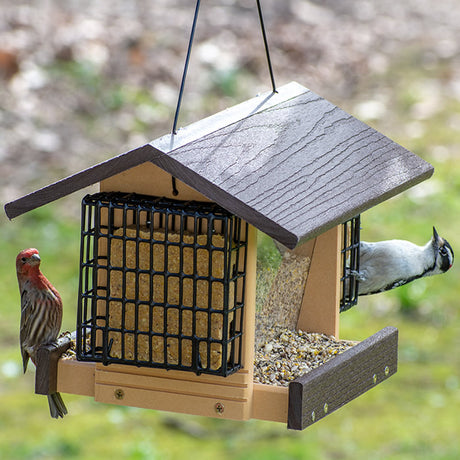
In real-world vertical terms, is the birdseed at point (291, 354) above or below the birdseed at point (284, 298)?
A: below

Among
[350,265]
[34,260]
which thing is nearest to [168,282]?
[34,260]

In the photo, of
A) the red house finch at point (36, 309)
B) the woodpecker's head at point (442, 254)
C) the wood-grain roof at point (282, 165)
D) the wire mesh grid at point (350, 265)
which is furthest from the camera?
the woodpecker's head at point (442, 254)

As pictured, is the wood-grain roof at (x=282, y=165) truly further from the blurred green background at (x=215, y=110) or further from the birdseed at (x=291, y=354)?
the blurred green background at (x=215, y=110)

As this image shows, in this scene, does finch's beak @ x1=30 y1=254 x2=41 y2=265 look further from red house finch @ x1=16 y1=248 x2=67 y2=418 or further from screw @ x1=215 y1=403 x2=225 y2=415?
screw @ x1=215 y1=403 x2=225 y2=415

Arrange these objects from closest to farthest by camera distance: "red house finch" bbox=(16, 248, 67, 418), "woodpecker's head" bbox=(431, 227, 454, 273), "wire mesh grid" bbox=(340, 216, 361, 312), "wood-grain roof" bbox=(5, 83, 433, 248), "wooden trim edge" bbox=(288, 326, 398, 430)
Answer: "wood-grain roof" bbox=(5, 83, 433, 248) → "wooden trim edge" bbox=(288, 326, 398, 430) → "red house finch" bbox=(16, 248, 67, 418) → "wire mesh grid" bbox=(340, 216, 361, 312) → "woodpecker's head" bbox=(431, 227, 454, 273)

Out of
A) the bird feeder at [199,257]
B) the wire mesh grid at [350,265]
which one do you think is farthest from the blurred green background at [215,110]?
the bird feeder at [199,257]

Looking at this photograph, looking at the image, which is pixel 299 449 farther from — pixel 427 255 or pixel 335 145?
pixel 335 145

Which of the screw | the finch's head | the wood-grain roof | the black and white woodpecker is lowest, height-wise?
the black and white woodpecker

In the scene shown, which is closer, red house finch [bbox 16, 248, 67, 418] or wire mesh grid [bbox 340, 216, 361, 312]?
red house finch [bbox 16, 248, 67, 418]

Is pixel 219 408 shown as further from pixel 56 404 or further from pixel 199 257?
pixel 56 404

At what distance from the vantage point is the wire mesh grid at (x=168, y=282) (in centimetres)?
312

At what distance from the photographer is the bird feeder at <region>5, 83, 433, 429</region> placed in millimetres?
3033

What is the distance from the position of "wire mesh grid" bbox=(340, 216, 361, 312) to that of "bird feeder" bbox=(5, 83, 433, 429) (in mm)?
585

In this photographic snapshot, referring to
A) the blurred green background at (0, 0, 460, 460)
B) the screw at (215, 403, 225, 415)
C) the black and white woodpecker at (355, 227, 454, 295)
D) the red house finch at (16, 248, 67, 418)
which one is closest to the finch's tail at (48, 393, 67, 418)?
the red house finch at (16, 248, 67, 418)
